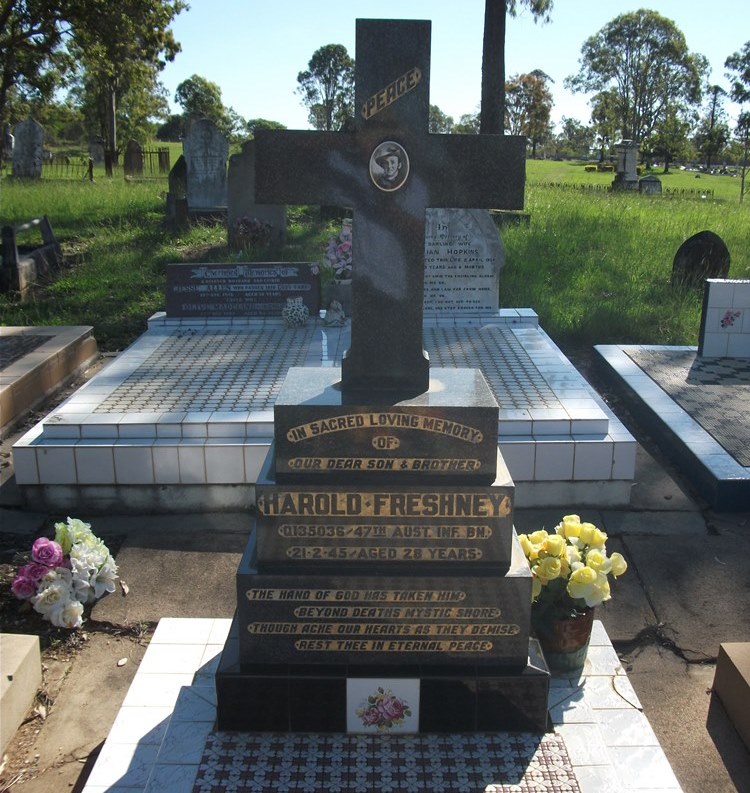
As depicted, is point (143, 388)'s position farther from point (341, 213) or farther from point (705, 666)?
point (341, 213)

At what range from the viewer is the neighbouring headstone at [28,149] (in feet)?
77.6

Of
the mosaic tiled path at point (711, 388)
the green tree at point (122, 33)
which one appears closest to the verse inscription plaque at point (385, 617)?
the mosaic tiled path at point (711, 388)

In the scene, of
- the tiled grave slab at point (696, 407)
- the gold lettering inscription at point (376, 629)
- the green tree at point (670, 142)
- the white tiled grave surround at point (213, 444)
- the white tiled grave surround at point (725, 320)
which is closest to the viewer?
the gold lettering inscription at point (376, 629)

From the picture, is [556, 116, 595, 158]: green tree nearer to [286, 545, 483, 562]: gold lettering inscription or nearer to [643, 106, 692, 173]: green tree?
[643, 106, 692, 173]: green tree

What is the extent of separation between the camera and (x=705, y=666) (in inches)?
163

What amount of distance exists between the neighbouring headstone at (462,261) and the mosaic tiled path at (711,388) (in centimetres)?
162

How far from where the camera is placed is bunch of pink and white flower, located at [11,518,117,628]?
4352mm

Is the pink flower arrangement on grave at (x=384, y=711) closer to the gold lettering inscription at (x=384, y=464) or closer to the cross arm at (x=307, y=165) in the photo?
the gold lettering inscription at (x=384, y=464)

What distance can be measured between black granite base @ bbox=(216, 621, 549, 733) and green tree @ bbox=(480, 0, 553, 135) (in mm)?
13620

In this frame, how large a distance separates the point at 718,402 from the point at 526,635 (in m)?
4.45

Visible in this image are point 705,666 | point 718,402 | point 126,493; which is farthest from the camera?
point 718,402

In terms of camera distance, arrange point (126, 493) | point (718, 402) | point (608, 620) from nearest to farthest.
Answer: point (608, 620), point (126, 493), point (718, 402)

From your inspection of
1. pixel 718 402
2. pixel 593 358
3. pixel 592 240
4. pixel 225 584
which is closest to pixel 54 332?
pixel 225 584

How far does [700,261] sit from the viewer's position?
11422mm
